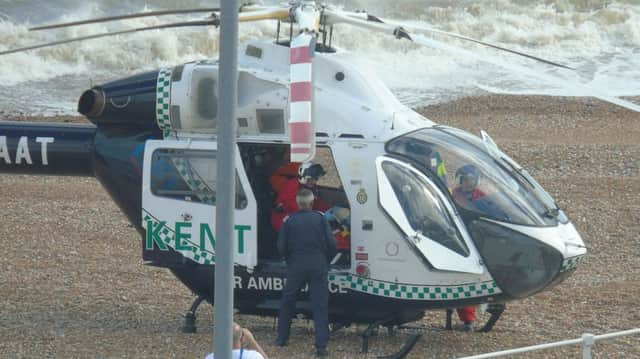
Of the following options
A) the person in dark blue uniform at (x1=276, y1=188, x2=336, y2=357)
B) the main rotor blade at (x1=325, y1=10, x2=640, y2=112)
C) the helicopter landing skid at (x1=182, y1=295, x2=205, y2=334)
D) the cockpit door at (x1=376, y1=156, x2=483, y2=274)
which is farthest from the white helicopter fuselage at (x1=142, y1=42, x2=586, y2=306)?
the main rotor blade at (x1=325, y1=10, x2=640, y2=112)

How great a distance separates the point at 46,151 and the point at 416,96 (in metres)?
17.6

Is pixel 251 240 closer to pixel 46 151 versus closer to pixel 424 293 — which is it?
pixel 424 293

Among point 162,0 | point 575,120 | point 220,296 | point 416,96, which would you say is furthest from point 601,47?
point 220,296

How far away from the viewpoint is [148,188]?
10.4 m

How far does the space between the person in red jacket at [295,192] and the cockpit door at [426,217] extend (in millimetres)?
715

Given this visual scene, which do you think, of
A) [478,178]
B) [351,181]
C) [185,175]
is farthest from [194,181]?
[478,178]

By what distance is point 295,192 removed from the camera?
405 inches

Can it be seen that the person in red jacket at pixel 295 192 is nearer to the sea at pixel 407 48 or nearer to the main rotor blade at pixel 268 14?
the main rotor blade at pixel 268 14

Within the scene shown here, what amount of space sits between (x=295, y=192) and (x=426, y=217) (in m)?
1.33

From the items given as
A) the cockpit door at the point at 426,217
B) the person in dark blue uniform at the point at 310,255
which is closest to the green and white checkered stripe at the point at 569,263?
the cockpit door at the point at 426,217

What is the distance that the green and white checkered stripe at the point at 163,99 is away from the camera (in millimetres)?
10320

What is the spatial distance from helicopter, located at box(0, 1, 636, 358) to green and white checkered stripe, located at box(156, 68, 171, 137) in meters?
A: 0.01

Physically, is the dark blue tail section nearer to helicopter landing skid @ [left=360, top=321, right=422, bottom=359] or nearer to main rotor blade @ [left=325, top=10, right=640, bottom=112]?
main rotor blade @ [left=325, top=10, right=640, bottom=112]

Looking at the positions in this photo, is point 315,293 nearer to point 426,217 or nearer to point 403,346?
point 403,346
